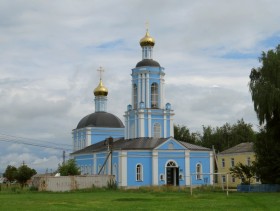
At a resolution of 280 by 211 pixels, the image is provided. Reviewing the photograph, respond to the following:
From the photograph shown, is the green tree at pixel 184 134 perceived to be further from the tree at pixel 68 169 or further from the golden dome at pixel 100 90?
the tree at pixel 68 169

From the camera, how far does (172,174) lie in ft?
175

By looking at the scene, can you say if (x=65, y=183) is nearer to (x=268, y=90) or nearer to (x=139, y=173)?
(x=139, y=173)

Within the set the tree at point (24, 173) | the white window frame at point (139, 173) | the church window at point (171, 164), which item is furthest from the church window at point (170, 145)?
the tree at point (24, 173)

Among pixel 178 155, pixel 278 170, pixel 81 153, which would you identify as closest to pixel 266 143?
pixel 278 170

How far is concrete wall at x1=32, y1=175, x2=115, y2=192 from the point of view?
45938 mm

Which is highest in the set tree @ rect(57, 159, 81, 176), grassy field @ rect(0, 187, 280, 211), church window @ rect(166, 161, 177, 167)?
church window @ rect(166, 161, 177, 167)

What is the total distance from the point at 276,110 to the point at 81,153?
30.7 meters

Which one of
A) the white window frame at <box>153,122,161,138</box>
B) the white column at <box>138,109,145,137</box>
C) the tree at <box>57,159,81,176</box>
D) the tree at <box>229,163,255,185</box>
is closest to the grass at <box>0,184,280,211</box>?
the tree at <box>229,163,255,185</box>

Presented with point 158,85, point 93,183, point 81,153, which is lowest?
point 93,183

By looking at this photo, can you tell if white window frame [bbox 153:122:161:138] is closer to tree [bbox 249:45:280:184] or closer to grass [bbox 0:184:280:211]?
grass [bbox 0:184:280:211]

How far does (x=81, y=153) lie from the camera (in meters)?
63.9

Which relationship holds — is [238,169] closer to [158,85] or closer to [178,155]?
[178,155]

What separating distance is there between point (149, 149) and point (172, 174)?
12.2ft

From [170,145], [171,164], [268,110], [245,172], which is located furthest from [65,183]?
[268,110]
